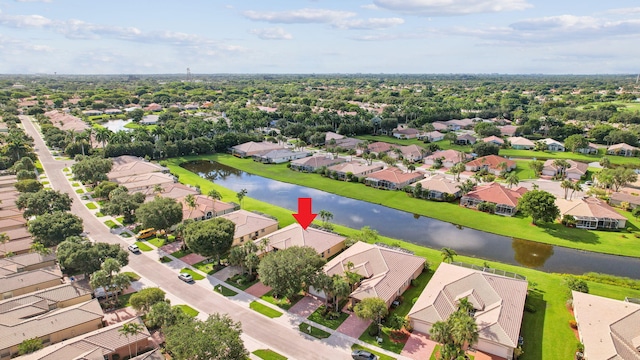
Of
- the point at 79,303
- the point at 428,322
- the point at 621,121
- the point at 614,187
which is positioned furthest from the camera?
the point at 621,121

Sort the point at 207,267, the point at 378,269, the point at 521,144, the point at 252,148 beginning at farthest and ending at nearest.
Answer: the point at 521,144 < the point at 252,148 < the point at 207,267 < the point at 378,269

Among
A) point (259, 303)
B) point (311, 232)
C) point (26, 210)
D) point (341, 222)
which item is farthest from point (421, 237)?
point (26, 210)

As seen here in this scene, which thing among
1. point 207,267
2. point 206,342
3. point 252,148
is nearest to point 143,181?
point 207,267

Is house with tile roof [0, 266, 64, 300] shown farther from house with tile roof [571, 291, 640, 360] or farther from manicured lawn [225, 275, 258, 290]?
house with tile roof [571, 291, 640, 360]

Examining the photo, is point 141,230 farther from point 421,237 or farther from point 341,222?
point 421,237

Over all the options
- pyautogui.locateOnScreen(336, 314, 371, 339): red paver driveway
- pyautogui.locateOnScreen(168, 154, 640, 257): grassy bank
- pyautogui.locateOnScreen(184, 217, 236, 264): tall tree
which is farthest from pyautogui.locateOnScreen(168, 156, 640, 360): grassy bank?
pyautogui.locateOnScreen(184, 217, 236, 264): tall tree

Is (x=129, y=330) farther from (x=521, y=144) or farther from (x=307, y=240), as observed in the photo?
(x=521, y=144)
